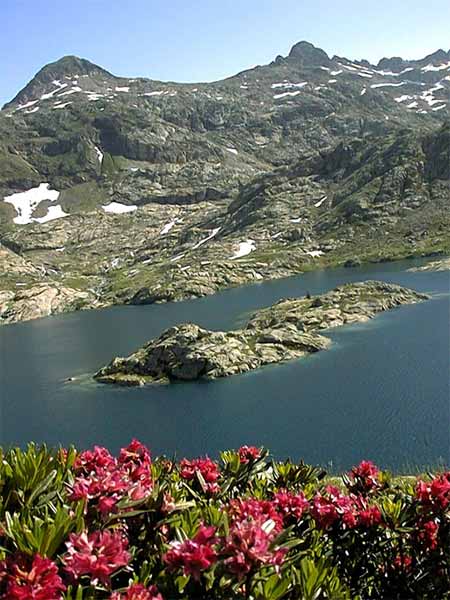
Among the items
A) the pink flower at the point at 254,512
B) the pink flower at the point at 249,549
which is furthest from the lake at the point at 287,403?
the pink flower at the point at 249,549

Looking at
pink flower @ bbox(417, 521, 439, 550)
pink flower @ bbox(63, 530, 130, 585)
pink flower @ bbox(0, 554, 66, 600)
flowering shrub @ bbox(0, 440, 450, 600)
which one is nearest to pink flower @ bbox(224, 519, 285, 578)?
flowering shrub @ bbox(0, 440, 450, 600)

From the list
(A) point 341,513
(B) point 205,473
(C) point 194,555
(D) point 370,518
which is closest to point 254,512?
(C) point 194,555

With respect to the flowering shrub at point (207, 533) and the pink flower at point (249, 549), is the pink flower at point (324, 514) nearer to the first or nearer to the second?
the flowering shrub at point (207, 533)

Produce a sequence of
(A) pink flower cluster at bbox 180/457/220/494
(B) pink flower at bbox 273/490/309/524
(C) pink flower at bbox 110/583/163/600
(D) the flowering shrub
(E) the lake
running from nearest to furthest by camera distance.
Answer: (C) pink flower at bbox 110/583/163/600 < (D) the flowering shrub < (B) pink flower at bbox 273/490/309/524 < (A) pink flower cluster at bbox 180/457/220/494 < (E) the lake

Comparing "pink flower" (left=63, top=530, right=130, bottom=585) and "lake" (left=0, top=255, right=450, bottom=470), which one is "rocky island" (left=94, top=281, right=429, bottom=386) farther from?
"pink flower" (left=63, top=530, right=130, bottom=585)

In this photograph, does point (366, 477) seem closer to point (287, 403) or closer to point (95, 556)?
point (95, 556)

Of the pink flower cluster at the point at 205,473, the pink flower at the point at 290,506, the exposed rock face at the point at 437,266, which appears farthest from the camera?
the exposed rock face at the point at 437,266
